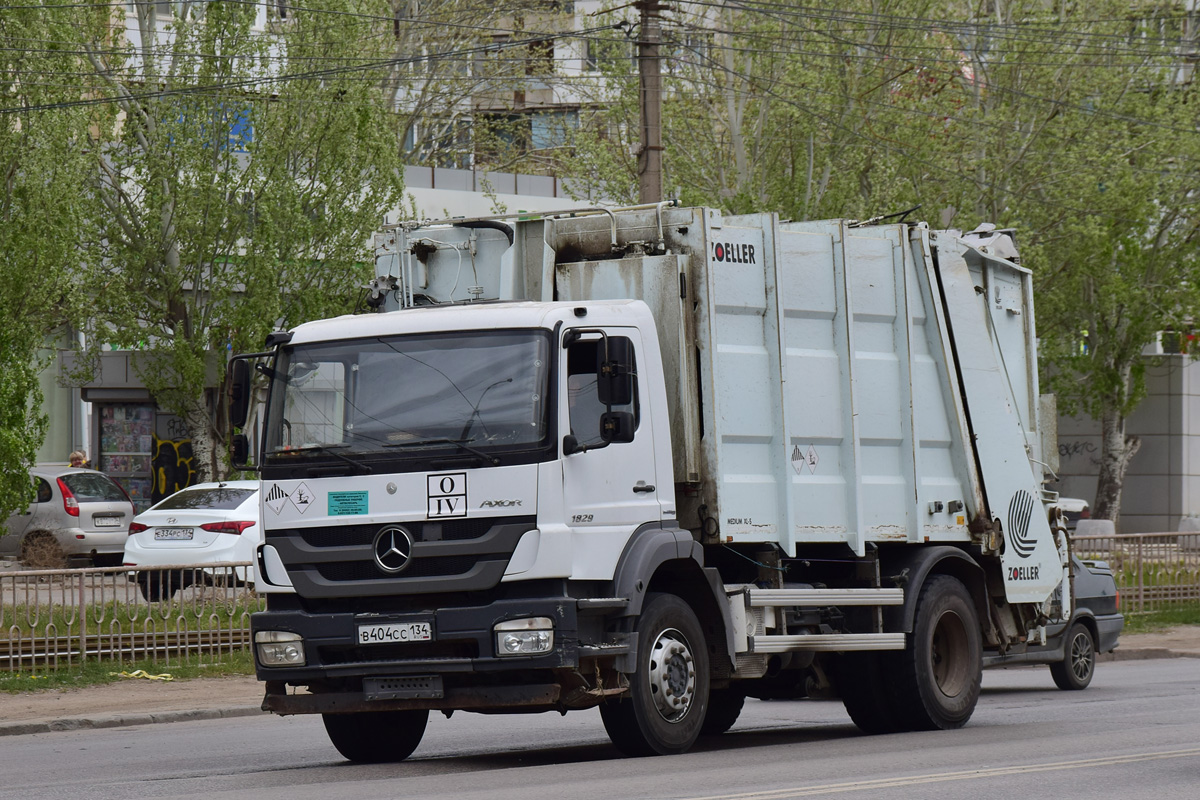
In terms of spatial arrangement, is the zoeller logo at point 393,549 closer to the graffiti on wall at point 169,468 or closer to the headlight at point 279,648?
the headlight at point 279,648

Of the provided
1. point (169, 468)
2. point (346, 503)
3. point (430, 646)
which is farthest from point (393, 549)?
point (169, 468)

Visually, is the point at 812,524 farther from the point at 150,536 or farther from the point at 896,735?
the point at 150,536

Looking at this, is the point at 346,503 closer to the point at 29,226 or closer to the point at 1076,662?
the point at 1076,662

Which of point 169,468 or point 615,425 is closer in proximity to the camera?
point 615,425

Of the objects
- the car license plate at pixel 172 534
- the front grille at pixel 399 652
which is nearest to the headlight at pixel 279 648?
the front grille at pixel 399 652

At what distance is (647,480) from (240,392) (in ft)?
8.15

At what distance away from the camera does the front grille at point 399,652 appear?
9.71 m

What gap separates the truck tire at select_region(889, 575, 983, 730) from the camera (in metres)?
11.9

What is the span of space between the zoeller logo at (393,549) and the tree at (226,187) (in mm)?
17729

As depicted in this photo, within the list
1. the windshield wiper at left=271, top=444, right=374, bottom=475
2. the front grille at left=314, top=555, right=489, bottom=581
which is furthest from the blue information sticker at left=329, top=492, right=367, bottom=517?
the front grille at left=314, top=555, right=489, bottom=581

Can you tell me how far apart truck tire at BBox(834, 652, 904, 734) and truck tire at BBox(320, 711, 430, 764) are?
299cm

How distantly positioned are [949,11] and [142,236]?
1655 centimetres

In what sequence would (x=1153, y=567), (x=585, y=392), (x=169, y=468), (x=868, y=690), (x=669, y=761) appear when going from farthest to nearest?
(x=169, y=468)
(x=1153, y=567)
(x=868, y=690)
(x=669, y=761)
(x=585, y=392)

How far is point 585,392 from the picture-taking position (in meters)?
9.84
